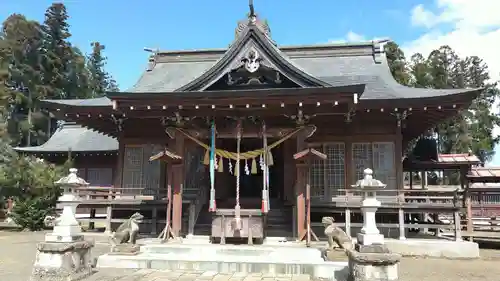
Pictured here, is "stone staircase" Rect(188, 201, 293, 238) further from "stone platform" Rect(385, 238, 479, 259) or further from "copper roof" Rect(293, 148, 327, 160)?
"stone platform" Rect(385, 238, 479, 259)

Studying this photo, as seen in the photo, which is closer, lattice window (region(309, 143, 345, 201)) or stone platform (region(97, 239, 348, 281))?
stone platform (region(97, 239, 348, 281))

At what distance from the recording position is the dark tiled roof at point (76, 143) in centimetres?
2141

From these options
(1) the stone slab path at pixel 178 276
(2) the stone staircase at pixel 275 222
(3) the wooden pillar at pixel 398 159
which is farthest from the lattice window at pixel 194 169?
(3) the wooden pillar at pixel 398 159

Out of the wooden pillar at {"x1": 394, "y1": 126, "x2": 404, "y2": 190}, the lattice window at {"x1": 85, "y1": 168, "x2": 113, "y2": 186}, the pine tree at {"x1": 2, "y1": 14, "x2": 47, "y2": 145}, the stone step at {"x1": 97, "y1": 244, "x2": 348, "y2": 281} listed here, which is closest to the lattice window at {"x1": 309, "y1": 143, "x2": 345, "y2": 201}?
the wooden pillar at {"x1": 394, "y1": 126, "x2": 404, "y2": 190}

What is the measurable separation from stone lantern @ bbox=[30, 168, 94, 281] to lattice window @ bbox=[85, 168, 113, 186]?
13.7m

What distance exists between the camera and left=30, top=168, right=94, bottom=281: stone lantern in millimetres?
7555

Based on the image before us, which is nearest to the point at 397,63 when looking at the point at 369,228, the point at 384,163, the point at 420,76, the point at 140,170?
the point at 420,76

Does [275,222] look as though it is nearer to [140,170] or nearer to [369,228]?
[140,170]

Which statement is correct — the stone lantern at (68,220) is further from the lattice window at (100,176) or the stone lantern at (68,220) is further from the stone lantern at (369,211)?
the lattice window at (100,176)

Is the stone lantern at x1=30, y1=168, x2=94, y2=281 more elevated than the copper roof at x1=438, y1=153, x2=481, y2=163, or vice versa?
the copper roof at x1=438, y1=153, x2=481, y2=163

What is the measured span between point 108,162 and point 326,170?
13.7 metres

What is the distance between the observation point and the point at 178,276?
830 cm

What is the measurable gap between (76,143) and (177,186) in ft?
44.8

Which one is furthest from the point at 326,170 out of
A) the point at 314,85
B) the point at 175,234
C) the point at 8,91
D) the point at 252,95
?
the point at 8,91
